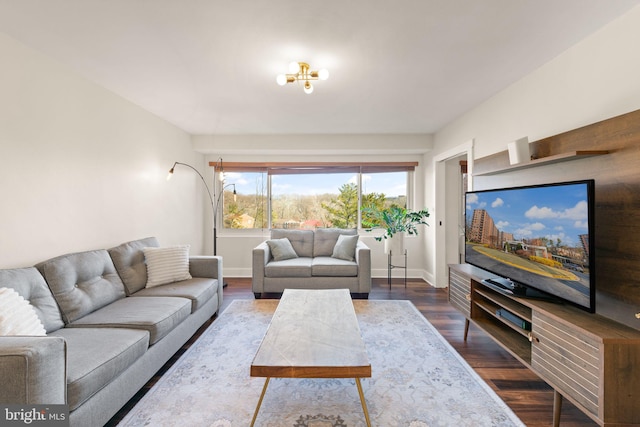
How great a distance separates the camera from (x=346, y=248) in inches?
171

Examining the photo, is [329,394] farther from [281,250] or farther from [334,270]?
[281,250]

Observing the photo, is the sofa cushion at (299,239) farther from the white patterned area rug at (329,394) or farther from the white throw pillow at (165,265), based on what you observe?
the white patterned area rug at (329,394)

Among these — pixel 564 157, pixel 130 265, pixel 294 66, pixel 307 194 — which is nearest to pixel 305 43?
pixel 294 66

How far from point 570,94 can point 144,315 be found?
3.58m

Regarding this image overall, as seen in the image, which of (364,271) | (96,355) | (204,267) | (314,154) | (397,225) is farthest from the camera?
(314,154)

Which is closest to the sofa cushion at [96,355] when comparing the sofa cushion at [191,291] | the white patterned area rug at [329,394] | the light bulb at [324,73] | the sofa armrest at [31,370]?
the sofa armrest at [31,370]

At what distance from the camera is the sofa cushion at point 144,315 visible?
82.1 inches

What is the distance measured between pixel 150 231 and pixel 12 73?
204 cm

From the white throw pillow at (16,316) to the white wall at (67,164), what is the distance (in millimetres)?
567

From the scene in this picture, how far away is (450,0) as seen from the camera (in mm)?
1641

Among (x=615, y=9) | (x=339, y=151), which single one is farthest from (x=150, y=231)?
(x=615, y=9)

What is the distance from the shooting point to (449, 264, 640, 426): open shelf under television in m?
1.39

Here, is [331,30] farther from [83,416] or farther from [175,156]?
[175,156]

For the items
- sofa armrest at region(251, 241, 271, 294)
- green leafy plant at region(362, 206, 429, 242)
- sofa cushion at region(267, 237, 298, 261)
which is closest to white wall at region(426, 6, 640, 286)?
green leafy plant at region(362, 206, 429, 242)
